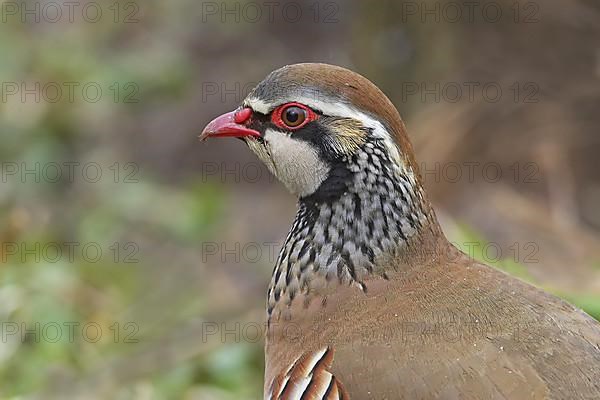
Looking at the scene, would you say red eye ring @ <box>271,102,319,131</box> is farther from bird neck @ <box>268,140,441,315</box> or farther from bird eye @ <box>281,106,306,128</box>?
bird neck @ <box>268,140,441,315</box>

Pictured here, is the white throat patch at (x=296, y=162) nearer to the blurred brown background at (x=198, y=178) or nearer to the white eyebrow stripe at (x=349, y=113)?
the white eyebrow stripe at (x=349, y=113)

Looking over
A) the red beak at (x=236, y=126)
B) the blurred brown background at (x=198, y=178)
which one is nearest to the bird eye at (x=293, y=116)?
the red beak at (x=236, y=126)

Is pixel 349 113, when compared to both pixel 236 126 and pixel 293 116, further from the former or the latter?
pixel 236 126

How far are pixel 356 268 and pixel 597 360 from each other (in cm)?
69

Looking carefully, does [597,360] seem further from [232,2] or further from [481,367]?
[232,2]

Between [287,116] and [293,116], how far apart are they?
18 millimetres

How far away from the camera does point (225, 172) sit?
6.95 meters

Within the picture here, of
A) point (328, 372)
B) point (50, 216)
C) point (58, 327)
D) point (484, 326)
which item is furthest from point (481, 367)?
point (50, 216)

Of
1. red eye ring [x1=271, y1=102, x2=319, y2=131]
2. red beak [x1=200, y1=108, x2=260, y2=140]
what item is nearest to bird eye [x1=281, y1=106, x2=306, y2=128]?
red eye ring [x1=271, y1=102, x2=319, y2=131]

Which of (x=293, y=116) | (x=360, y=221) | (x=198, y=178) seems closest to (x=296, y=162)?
(x=293, y=116)

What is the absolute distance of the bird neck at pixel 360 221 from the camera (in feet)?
9.55

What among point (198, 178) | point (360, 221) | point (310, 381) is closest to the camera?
point (310, 381)

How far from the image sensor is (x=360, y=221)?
296 cm

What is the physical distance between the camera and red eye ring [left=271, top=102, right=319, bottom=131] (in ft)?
9.45
